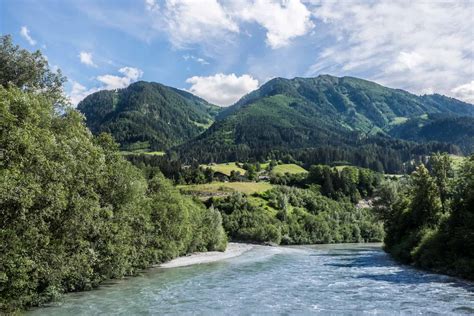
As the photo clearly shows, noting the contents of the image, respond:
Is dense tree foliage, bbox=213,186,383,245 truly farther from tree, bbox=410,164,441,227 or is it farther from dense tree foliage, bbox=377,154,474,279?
tree, bbox=410,164,441,227

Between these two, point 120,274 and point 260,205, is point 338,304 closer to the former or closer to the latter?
point 120,274

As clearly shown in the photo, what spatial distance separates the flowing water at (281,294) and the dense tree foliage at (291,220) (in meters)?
92.7

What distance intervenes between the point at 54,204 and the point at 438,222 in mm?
60461

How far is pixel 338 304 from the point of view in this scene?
3831 cm

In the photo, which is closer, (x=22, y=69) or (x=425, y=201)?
(x=22, y=69)

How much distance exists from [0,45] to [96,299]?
28424 mm

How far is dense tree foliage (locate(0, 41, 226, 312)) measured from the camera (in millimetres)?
29250

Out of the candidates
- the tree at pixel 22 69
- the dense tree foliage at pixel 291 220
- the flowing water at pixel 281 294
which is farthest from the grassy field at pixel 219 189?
the tree at pixel 22 69

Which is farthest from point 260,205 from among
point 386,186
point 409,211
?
point 409,211

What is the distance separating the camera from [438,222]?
69.2 metres

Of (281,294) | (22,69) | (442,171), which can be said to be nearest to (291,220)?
(442,171)

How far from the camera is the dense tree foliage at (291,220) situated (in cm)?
15688

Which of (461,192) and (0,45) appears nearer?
(0,45)

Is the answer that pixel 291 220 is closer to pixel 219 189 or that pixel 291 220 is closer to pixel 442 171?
pixel 219 189
